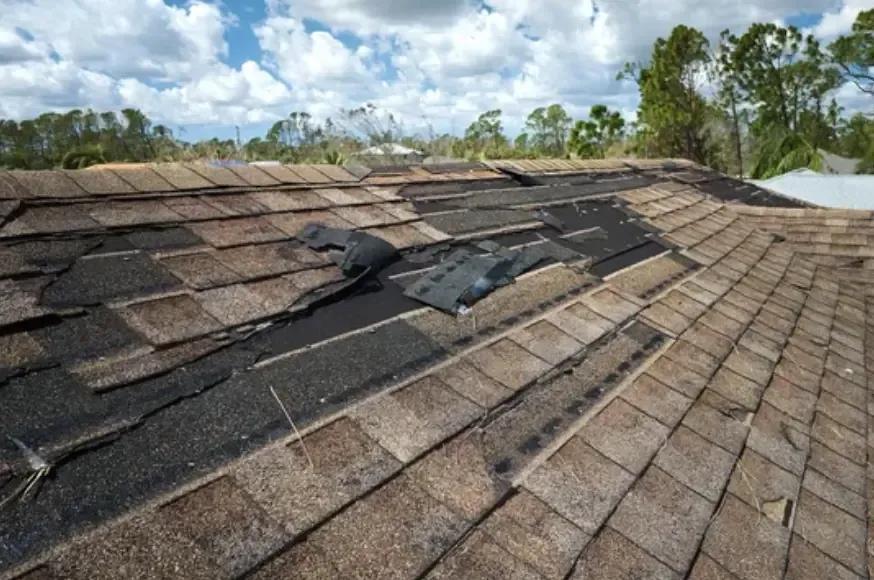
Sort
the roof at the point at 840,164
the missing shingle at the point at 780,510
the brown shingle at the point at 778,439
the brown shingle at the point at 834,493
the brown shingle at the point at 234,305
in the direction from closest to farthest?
the missing shingle at the point at 780,510 → the brown shingle at the point at 234,305 → the brown shingle at the point at 834,493 → the brown shingle at the point at 778,439 → the roof at the point at 840,164

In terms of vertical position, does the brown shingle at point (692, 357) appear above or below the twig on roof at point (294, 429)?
below

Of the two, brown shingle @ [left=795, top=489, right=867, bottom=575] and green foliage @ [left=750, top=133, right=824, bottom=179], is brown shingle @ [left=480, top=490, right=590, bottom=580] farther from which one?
green foliage @ [left=750, top=133, right=824, bottom=179]

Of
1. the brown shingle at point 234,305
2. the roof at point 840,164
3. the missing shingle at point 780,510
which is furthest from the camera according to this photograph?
the roof at point 840,164

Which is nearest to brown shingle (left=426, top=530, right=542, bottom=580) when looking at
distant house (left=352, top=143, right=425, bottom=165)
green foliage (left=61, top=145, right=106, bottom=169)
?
distant house (left=352, top=143, right=425, bottom=165)

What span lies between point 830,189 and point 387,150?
44.2 feet

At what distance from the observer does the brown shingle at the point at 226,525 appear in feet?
3.93

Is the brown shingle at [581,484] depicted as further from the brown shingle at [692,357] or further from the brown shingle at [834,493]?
the brown shingle at [692,357]

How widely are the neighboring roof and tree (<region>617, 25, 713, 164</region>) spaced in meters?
23.2

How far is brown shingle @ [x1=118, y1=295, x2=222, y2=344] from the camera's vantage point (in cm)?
188

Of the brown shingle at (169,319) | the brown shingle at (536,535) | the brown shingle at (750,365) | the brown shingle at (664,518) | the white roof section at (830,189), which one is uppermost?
the brown shingle at (169,319)

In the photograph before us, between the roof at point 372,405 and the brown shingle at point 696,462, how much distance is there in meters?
0.01

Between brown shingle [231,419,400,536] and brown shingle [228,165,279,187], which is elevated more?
brown shingle [228,165,279,187]

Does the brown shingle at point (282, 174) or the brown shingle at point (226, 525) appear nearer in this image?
the brown shingle at point (226, 525)

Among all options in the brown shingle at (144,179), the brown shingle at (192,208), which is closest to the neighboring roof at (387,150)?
the brown shingle at (144,179)
